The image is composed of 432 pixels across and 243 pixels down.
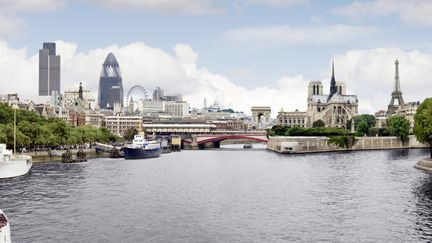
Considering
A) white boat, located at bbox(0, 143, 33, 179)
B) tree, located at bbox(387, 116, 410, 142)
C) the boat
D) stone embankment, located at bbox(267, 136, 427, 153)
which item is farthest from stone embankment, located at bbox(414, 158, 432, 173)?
tree, located at bbox(387, 116, 410, 142)

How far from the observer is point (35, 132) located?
121688mm

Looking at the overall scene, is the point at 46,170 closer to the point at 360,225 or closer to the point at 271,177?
the point at 271,177

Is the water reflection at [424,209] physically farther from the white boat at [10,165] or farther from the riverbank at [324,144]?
the riverbank at [324,144]

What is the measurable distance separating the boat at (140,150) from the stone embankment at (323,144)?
106 feet

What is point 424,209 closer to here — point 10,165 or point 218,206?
point 218,206

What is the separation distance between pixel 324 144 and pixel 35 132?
80382mm

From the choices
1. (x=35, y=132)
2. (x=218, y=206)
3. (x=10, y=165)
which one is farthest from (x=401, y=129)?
(x=218, y=206)

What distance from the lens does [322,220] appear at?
5538cm

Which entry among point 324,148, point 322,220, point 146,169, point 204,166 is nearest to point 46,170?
point 146,169

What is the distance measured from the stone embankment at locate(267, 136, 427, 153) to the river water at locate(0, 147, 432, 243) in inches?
2762

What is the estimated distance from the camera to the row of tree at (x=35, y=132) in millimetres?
114312

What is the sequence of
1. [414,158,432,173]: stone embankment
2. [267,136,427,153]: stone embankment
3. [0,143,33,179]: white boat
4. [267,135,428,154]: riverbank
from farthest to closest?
[267,136,427,153]: stone embankment < [267,135,428,154]: riverbank < [414,158,432,173]: stone embankment < [0,143,33,179]: white boat

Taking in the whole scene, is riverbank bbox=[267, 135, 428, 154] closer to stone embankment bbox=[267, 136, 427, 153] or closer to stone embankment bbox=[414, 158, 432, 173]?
stone embankment bbox=[267, 136, 427, 153]

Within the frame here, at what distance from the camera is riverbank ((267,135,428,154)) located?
169500 millimetres
